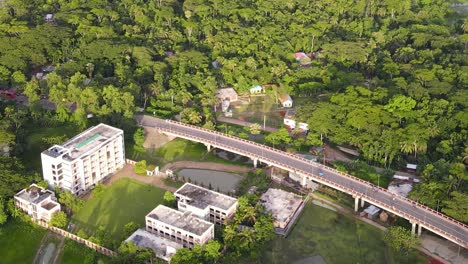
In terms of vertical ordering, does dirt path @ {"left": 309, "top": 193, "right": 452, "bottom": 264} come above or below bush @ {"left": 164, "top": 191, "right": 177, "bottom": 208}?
below

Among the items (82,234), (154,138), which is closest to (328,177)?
(154,138)

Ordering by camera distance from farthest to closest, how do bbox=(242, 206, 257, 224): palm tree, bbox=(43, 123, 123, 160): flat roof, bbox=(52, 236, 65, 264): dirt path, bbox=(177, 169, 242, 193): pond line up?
bbox=(177, 169, 242, 193): pond < bbox=(43, 123, 123, 160): flat roof < bbox=(242, 206, 257, 224): palm tree < bbox=(52, 236, 65, 264): dirt path

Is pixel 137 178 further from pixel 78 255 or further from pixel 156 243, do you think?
pixel 156 243

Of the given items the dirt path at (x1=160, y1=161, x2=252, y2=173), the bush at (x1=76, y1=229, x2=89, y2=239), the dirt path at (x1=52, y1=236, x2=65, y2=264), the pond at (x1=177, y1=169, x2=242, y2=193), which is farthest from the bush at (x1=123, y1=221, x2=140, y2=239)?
the dirt path at (x1=160, y1=161, x2=252, y2=173)

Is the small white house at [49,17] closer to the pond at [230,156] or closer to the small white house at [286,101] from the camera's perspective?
the small white house at [286,101]

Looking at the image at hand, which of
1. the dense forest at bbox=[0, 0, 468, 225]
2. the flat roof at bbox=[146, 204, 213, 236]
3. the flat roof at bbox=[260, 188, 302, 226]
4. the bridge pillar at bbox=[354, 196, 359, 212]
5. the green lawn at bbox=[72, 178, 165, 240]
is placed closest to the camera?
the flat roof at bbox=[146, 204, 213, 236]

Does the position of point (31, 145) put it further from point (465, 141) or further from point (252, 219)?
point (465, 141)

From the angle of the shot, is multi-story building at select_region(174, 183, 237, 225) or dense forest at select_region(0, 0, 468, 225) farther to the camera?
dense forest at select_region(0, 0, 468, 225)

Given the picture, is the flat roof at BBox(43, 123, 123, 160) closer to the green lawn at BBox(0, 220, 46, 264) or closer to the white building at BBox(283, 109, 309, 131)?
the green lawn at BBox(0, 220, 46, 264)
